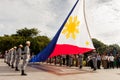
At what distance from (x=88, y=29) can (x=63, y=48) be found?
2.71 metres

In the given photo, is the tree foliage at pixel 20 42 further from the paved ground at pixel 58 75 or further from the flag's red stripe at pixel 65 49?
the paved ground at pixel 58 75

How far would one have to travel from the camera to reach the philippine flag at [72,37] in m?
20.0

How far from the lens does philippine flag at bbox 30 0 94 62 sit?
19953mm

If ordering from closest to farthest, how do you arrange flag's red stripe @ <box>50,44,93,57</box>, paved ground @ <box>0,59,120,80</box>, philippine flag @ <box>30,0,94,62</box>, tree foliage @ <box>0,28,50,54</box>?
paved ground @ <box>0,59,120,80</box> → flag's red stripe @ <box>50,44,93,57</box> → philippine flag @ <box>30,0,94,62</box> → tree foliage @ <box>0,28,50,54</box>

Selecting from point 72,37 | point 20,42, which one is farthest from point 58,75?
point 20,42

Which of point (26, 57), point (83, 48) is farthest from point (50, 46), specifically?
point (26, 57)

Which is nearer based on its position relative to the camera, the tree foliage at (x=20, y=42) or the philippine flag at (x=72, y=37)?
the philippine flag at (x=72, y=37)

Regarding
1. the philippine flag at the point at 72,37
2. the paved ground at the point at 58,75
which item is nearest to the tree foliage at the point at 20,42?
the philippine flag at the point at 72,37

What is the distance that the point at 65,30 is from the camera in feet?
66.6

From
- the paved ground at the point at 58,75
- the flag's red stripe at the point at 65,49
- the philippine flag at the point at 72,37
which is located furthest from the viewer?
the philippine flag at the point at 72,37

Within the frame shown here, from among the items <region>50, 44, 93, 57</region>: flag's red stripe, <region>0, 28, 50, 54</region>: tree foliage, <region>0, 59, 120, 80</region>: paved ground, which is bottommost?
<region>0, 59, 120, 80</region>: paved ground

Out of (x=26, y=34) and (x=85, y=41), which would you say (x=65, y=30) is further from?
(x=26, y=34)

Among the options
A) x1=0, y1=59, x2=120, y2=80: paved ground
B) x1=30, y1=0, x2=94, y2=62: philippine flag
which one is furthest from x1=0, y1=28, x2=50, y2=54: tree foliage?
x1=0, y1=59, x2=120, y2=80: paved ground

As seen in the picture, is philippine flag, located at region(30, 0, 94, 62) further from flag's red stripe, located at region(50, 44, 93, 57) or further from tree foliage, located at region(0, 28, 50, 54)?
tree foliage, located at region(0, 28, 50, 54)
